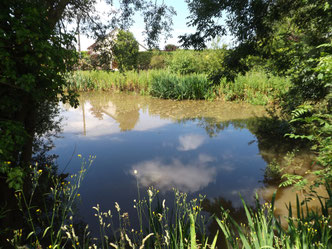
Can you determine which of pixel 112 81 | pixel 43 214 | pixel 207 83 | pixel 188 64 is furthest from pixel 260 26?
pixel 188 64

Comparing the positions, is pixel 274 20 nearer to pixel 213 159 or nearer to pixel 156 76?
pixel 213 159

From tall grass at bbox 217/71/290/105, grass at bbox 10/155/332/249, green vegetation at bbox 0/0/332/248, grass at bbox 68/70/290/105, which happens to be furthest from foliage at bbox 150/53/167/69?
grass at bbox 10/155/332/249

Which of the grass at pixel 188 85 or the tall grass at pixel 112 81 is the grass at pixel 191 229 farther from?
the tall grass at pixel 112 81

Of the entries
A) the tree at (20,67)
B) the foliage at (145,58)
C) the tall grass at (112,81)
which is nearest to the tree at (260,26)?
the tree at (20,67)

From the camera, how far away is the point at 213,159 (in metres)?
5.77

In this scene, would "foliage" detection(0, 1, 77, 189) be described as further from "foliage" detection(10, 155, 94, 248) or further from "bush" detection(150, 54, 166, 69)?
"bush" detection(150, 54, 166, 69)

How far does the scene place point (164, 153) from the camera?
6145 millimetres

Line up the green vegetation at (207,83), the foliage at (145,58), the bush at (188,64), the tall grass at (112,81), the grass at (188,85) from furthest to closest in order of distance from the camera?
1. the foliage at (145,58)
2. the bush at (188,64)
3. the tall grass at (112,81)
4. the grass at (188,85)
5. the green vegetation at (207,83)

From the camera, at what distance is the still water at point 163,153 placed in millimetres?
4398

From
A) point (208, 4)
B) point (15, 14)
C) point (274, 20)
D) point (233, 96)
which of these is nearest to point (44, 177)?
point (15, 14)

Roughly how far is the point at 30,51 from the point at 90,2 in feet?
14.6

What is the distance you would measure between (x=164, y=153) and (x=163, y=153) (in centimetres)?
3

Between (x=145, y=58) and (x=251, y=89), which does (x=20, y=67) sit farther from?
(x=145, y=58)

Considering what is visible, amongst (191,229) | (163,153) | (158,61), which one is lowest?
A: (163,153)
